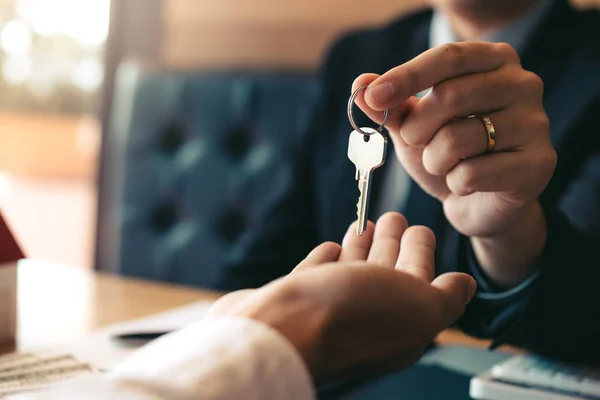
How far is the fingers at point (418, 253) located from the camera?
0.33m

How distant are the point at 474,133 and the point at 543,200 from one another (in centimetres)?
15

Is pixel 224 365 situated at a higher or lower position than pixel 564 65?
lower

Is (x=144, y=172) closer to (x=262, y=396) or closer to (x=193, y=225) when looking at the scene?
(x=193, y=225)

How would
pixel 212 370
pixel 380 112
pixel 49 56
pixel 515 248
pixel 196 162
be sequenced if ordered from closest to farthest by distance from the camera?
pixel 212 370
pixel 380 112
pixel 515 248
pixel 196 162
pixel 49 56

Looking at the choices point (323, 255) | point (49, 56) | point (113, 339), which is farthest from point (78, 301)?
point (49, 56)

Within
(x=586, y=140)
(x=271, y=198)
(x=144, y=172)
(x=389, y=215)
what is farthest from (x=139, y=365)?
(x=144, y=172)

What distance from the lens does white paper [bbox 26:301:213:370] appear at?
1.60 ft

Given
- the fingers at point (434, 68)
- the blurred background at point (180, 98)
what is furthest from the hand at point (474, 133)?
the blurred background at point (180, 98)

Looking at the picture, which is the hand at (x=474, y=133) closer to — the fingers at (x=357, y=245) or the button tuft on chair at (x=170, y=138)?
the fingers at (x=357, y=245)

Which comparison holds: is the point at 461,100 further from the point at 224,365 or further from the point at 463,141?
the point at 224,365

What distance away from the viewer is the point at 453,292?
12.5 inches

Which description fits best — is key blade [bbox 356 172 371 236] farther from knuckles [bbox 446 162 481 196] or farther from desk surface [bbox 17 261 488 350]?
desk surface [bbox 17 261 488 350]

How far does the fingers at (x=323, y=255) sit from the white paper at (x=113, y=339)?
0.57 feet

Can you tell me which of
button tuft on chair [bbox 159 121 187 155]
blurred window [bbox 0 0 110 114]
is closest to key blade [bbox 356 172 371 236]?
button tuft on chair [bbox 159 121 187 155]
